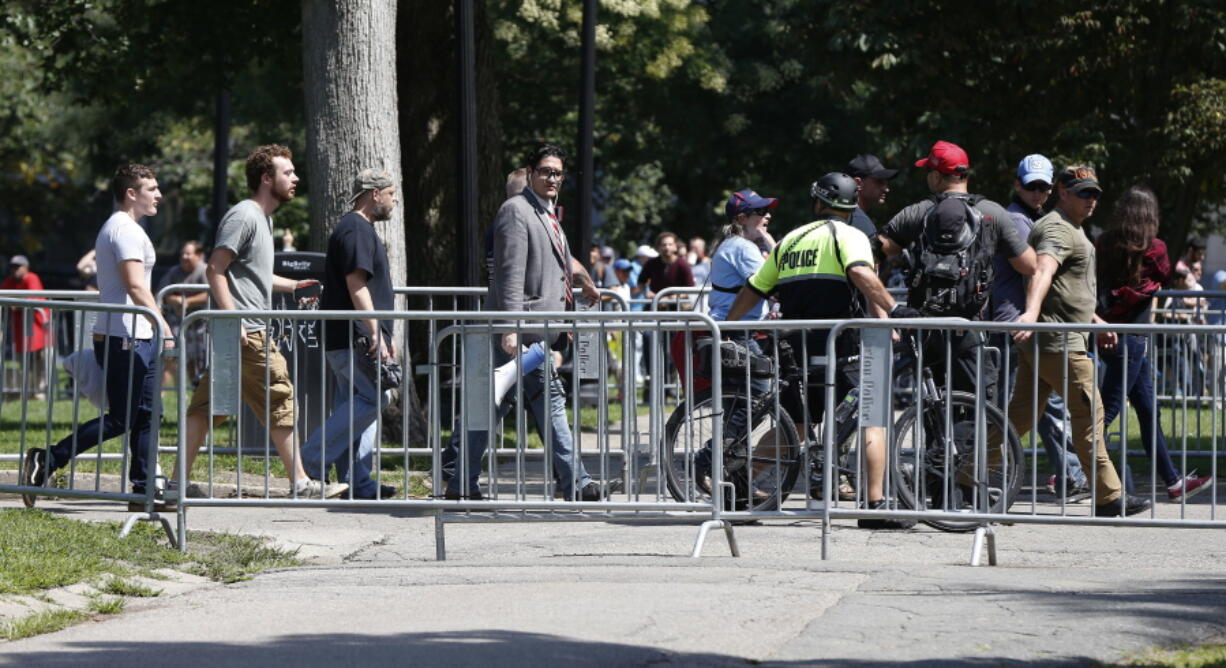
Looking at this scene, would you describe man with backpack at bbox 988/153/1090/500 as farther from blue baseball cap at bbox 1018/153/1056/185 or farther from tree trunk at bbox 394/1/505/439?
tree trunk at bbox 394/1/505/439

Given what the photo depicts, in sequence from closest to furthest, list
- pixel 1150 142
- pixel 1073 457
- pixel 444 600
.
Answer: pixel 444 600 < pixel 1073 457 < pixel 1150 142

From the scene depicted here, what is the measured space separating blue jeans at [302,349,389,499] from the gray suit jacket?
3.12ft

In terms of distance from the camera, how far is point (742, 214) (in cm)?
1089

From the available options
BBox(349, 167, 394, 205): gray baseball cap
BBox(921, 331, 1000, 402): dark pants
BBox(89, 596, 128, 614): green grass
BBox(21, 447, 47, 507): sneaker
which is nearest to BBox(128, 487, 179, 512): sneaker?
BBox(21, 447, 47, 507): sneaker

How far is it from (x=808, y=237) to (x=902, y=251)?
0.70 metres

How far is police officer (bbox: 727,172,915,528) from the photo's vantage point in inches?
359

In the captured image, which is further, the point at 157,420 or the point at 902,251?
the point at 902,251

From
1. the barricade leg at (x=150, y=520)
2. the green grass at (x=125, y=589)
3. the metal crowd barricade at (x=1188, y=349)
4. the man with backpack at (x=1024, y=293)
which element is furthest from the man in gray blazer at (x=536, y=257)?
the metal crowd barricade at (x=1188, y=349)

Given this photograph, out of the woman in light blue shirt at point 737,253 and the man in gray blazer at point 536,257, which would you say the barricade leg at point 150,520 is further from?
the woman in light blue shirt at point 737,253

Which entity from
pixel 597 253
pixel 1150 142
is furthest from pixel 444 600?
pixel 597 253

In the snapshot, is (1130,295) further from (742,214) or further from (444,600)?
(444,600)

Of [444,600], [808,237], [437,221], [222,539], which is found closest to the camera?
[444,600]

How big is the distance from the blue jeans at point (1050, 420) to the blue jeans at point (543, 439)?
1.87 metres

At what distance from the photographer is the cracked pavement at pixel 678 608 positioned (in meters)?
5.82
